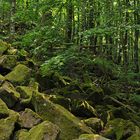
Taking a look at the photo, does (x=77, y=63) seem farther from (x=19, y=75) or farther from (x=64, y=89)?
(x=19, y=75)

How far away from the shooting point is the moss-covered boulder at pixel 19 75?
12172mm

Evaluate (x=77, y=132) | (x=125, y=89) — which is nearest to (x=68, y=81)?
(x=125, y=89)

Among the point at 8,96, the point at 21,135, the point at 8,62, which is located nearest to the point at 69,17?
the point at 8,62

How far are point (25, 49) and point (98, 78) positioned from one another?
4239 millimetres

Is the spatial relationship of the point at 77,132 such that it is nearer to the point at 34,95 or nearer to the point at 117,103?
the point at 34,95

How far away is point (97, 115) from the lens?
1170 centimetres

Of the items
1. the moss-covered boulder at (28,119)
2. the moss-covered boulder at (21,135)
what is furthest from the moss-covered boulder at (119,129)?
the moss-covered boulder at (21,135)

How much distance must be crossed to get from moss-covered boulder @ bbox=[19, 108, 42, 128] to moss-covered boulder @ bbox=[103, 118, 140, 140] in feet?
7.90

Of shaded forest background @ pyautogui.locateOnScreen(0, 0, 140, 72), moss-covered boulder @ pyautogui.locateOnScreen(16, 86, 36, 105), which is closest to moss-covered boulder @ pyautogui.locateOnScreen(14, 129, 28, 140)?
moss-covered boulder @ pyautogui.locateOnScreen(16, 86, 36, 105)

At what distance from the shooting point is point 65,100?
11500mm

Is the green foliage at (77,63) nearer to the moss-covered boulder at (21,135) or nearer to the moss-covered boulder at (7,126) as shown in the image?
the moss-covered boulder at (7,126)

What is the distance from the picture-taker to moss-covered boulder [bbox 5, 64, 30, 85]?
12172 mm

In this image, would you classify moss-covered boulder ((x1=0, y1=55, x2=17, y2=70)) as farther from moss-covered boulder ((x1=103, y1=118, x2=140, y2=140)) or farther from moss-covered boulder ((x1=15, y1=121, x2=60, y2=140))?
moss-covered boulder ((x1=15, y1=121, x2=60, y2=140))

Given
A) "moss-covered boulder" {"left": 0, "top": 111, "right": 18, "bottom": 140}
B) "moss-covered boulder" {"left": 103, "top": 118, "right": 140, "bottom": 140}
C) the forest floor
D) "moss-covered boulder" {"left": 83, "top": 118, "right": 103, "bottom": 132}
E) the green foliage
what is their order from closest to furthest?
"moss-covered boulder" {"left": 0, "top": 111, "right": 18, "bottom": 140}, the forest floor, "moss-covered boulder" {"left": 103, "top": 118, "right": 140, "bottom": 140}, "moss-covered boulder" {"left": 83, "top": 118, "right": 103, "bottom": 132}, the green foliage
